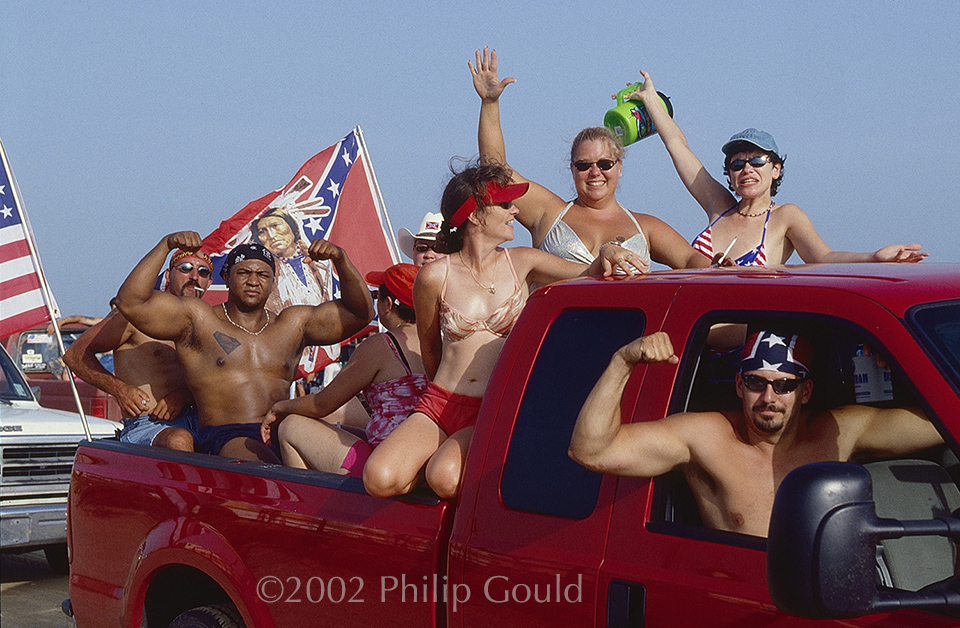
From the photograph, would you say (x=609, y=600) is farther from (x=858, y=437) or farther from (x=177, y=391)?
(x=177, y=391)

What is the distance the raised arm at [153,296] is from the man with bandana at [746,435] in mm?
3588

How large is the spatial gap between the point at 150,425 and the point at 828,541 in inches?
199

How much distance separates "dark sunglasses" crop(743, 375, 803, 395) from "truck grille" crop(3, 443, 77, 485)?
21.9 ft

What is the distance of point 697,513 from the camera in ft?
8.77

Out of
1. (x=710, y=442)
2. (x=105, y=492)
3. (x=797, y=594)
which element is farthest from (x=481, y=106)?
(x=797, y=594)

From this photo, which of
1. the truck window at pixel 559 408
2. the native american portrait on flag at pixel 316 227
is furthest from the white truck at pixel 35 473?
the truck window at pixel 559 408

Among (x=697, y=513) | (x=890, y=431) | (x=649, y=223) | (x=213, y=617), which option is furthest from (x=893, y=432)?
(x=649, y=223)

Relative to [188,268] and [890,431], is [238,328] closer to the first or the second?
[188,268]

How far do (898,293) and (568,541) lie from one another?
959mm

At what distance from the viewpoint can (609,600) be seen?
8.37 ft

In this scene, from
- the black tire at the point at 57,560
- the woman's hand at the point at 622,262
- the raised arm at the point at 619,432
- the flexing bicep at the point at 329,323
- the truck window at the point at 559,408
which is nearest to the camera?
the raised arm at the point at 619,432

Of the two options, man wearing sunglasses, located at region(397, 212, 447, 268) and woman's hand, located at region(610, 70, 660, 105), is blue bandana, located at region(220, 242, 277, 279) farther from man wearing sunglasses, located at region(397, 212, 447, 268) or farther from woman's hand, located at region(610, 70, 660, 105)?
woman's hand, located at region(610, 70, 660, 105)

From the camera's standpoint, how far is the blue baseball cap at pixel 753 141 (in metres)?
4.79

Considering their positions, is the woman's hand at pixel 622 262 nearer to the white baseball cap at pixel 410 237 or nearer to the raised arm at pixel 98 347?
the white baseball cap at pixel 410 237
